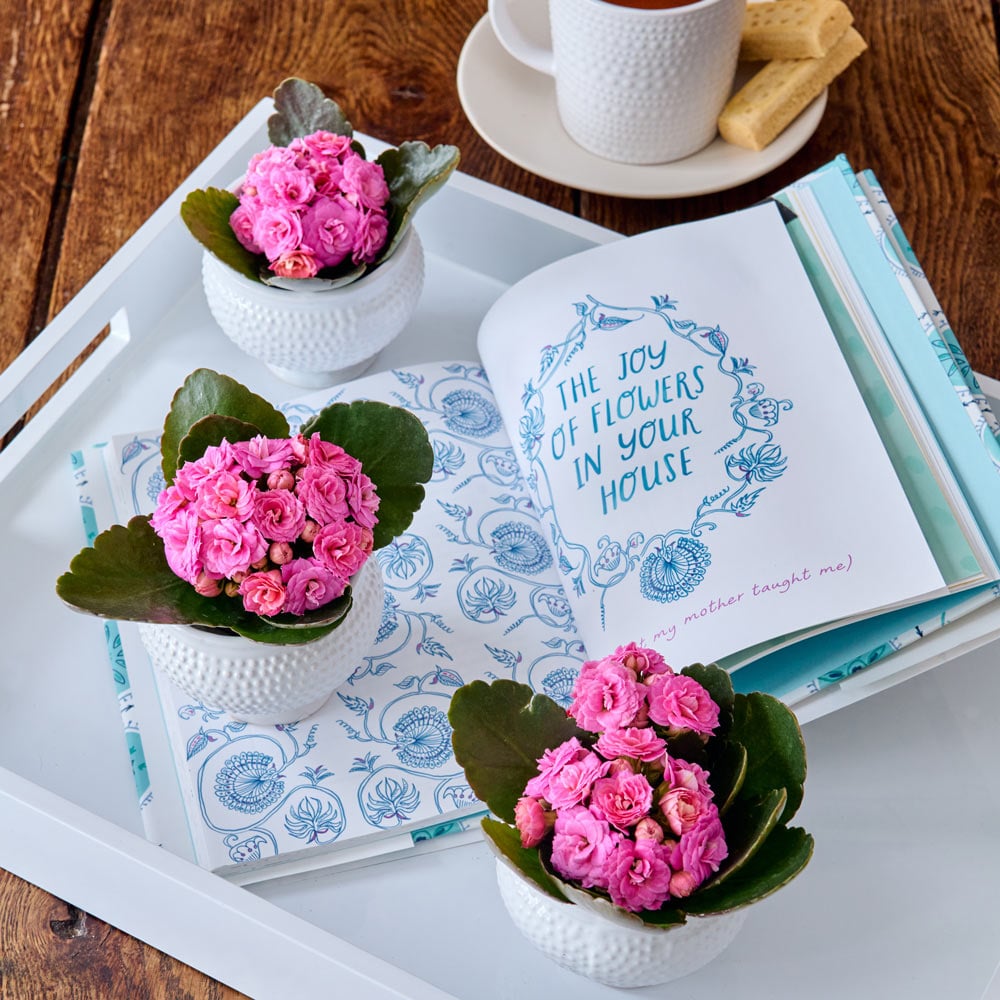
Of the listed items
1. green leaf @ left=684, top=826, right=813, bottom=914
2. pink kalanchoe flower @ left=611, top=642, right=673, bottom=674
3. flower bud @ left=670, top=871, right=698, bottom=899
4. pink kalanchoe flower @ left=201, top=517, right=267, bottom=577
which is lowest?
green leaf @ left=684, top=826, right=813, bottom=914

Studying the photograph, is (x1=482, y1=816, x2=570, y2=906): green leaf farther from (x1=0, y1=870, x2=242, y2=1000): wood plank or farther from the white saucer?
the white saucer

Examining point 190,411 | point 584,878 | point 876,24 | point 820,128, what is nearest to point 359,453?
point 190,411

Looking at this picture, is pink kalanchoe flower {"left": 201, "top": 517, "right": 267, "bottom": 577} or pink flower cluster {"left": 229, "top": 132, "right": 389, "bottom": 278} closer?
pink kalanchoe flower {"left": 201, "top": 517, "right": 267, "bottom": 577}

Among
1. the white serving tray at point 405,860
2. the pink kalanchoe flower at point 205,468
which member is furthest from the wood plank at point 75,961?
the pink kalanchoe flower at point 205,468

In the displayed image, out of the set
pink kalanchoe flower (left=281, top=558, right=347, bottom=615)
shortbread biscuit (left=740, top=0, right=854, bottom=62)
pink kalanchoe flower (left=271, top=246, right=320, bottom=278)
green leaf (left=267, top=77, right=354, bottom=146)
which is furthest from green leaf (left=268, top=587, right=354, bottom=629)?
shortbread biscuit (left=740, top=0, right=854, bottom=62)

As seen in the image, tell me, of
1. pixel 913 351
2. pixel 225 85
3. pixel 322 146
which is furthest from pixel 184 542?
pixel 225 85

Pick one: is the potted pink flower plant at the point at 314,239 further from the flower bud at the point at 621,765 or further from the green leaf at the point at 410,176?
the flower bud at the point at 621,765

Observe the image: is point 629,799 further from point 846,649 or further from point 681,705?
point 846,649
